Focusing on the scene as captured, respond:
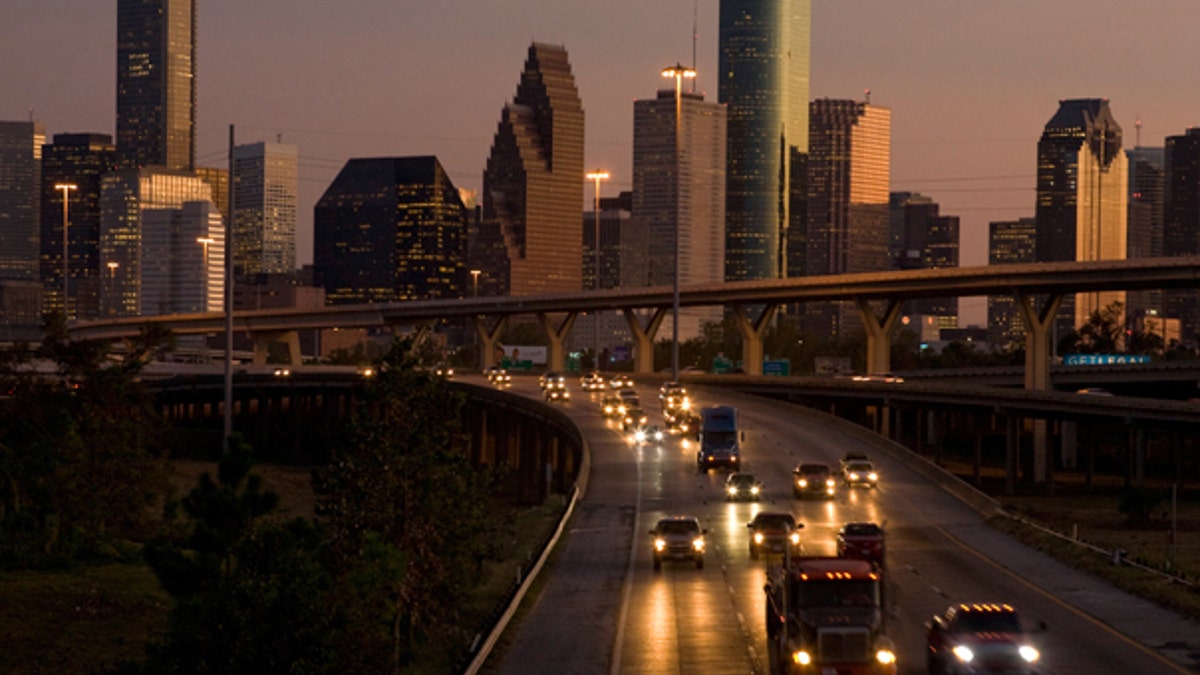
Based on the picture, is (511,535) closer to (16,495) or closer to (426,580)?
(16,495)

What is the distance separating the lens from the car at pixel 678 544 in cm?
5150

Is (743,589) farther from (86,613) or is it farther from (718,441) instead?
(718,441)

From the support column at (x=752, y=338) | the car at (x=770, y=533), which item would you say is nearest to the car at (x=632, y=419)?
the car at (x=770, y=533)

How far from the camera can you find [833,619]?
30953 millimetres

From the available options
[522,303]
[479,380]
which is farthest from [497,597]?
[522,303]

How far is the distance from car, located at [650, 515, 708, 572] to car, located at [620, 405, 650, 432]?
55.0 meters

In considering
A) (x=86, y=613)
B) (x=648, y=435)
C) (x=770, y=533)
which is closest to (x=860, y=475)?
(x=770, y=533)

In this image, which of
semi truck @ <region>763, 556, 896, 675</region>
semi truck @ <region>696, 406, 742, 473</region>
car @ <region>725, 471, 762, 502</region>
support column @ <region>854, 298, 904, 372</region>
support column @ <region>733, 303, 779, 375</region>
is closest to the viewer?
semi truck @ <region>763, 556, 896, 675</region>

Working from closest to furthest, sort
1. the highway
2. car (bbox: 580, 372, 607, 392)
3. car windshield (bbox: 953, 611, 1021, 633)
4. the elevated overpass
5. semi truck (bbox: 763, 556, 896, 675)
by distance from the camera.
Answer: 1. semi truck (bbox: 763, 556, 896, 675)
2. car windshield (bbox: 953, 611, 1021, 633)
3. the highway
4. the elevated overpass
5. car (bbox: 580, 372, 607, 392)

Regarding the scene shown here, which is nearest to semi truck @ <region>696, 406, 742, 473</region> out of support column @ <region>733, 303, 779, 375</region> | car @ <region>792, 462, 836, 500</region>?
car @ <region>792, 462, 836, 500</region>

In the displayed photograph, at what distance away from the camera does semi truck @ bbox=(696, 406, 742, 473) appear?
8375cm

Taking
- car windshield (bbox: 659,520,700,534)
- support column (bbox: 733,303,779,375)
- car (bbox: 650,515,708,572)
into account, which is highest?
support column (bbox: 733,303,779,375)

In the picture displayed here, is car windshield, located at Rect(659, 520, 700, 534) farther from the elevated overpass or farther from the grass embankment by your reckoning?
the elevated overpass

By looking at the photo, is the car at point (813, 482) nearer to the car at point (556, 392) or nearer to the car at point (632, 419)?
the car at point (632, 419)
